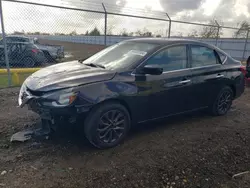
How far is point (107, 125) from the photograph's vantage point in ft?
10.6

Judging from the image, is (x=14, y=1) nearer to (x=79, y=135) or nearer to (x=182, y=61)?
(x=79, y=135)

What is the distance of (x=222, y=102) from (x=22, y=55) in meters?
8.30

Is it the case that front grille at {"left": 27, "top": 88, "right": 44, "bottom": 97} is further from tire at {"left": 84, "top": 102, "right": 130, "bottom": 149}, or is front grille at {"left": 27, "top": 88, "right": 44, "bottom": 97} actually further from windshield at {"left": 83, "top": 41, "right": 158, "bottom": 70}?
windshield at {"left": 83, "top": 41, "right": 158, "bottom": 70}

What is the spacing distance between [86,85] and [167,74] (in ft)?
4.65

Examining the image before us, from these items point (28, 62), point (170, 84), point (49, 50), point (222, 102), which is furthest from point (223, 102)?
point (49, 50)

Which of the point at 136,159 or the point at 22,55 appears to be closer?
the point at 136,159

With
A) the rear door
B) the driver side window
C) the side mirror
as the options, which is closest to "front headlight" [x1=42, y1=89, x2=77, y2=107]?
the side mirror

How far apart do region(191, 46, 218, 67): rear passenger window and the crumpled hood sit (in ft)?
5.71

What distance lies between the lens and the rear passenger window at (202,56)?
4.17 m

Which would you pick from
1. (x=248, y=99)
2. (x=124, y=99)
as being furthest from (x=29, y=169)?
(x=248, y=99)

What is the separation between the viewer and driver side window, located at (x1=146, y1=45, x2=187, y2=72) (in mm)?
3676

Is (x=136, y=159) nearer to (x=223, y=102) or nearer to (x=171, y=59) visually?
(x=171, y=59)

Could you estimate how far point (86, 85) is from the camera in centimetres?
300

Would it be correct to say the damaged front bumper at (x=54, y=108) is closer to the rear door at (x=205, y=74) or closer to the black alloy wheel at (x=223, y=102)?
the rear door at (x=205, y=74)
